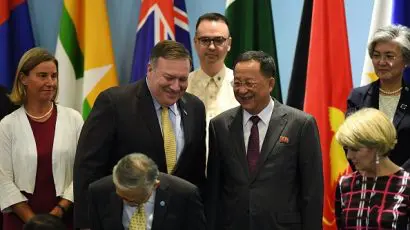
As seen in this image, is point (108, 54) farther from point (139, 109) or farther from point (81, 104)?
point (139, 109)

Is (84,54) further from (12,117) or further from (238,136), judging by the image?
(238,136)

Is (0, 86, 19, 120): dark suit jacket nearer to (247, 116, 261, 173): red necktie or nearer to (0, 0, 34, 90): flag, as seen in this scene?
(0, 0, 34, 90): flag

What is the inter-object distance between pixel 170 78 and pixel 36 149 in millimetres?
1089

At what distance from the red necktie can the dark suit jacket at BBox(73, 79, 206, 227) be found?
11.0 inches

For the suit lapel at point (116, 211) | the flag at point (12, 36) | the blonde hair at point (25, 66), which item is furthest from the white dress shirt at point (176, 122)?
the flag at point (12, 36)

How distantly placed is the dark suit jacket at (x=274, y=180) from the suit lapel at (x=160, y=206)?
456 mm

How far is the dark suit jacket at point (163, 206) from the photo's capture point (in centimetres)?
344

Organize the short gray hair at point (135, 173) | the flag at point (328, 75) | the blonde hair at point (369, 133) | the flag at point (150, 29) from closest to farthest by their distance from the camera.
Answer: the short gray hair at point (135, 173) → the blonde hair at point (369, 133) → the flag at point (328, 75) → the flag at point (150, 29)

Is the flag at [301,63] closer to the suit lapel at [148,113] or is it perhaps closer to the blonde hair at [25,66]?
the suit lapel at [148,113]

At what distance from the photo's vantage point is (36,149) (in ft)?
14.4

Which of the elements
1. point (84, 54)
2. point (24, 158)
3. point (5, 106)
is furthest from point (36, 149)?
point (84, 54)

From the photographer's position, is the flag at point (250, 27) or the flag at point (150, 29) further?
the flag at point (150, 29)

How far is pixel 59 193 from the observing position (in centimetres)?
438

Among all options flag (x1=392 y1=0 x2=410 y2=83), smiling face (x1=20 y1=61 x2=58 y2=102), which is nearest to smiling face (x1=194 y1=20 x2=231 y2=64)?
smiling face (x1=20 y1=61 x2=58 y2=102)
